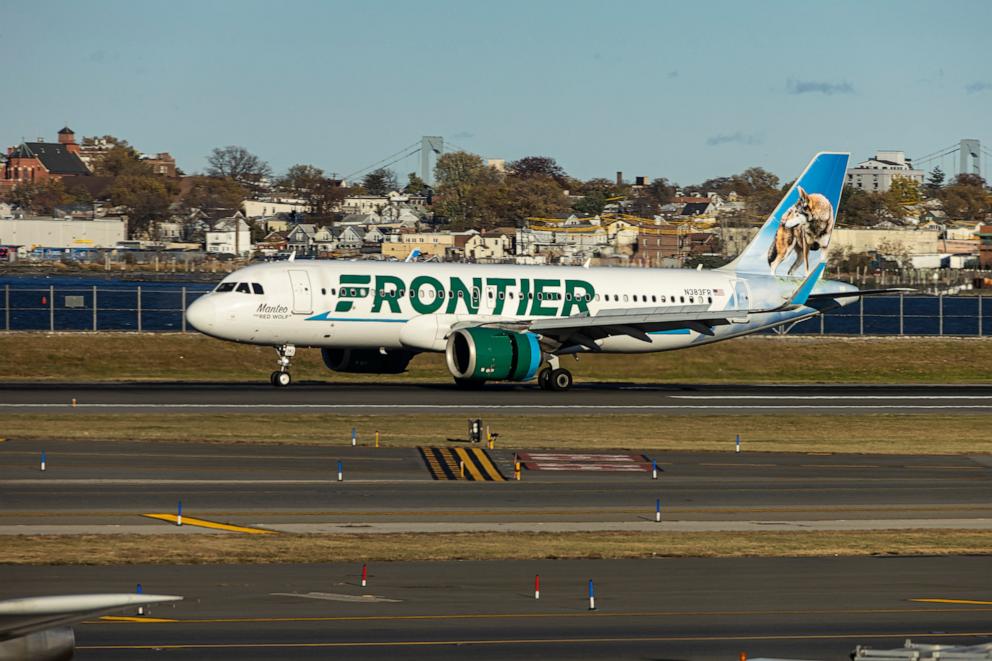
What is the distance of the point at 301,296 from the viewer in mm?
49344

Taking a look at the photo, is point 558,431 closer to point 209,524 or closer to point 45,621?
point 209,524

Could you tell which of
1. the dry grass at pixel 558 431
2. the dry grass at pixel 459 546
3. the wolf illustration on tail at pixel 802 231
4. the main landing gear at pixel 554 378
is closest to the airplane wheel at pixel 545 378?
the main landing gear at pixel 554 378

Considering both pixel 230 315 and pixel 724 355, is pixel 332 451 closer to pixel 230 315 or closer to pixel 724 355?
pixel 230 315

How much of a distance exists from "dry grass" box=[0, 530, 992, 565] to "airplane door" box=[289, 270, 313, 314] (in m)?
24.6

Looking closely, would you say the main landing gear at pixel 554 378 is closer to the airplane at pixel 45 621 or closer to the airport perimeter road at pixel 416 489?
the airport perimeter road at pixel 416 489

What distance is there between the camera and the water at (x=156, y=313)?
122481 millimetres

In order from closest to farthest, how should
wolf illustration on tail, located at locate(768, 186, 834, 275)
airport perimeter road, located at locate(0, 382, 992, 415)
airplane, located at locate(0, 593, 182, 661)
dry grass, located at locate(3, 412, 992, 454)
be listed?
airplane, located at locate(0, 593, 182, 661) → dry grass, located at locate(3, 412, 992, 454) → airport perimeter road, located at locate(0, 382, 992, 415) → wolf illustration on tail, located at locate(768, 186, 834, 275)

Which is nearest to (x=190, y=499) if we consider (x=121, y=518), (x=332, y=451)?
(x=121, y=518)

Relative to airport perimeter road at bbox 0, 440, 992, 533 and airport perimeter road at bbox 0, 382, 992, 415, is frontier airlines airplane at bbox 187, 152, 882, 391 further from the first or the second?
airport perimeter road at bbox 0, 440, 992, 533

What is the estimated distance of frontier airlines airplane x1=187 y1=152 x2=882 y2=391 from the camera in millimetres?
49125

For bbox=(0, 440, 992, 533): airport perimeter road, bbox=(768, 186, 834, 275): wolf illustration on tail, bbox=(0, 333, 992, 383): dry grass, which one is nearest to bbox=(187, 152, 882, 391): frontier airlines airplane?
bbox=(768, 186, 834, 275): wolf illustration on tail

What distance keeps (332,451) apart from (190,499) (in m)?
7.10

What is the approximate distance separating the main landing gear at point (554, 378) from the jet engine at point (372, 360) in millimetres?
4880

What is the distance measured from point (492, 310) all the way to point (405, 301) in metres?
3.59
